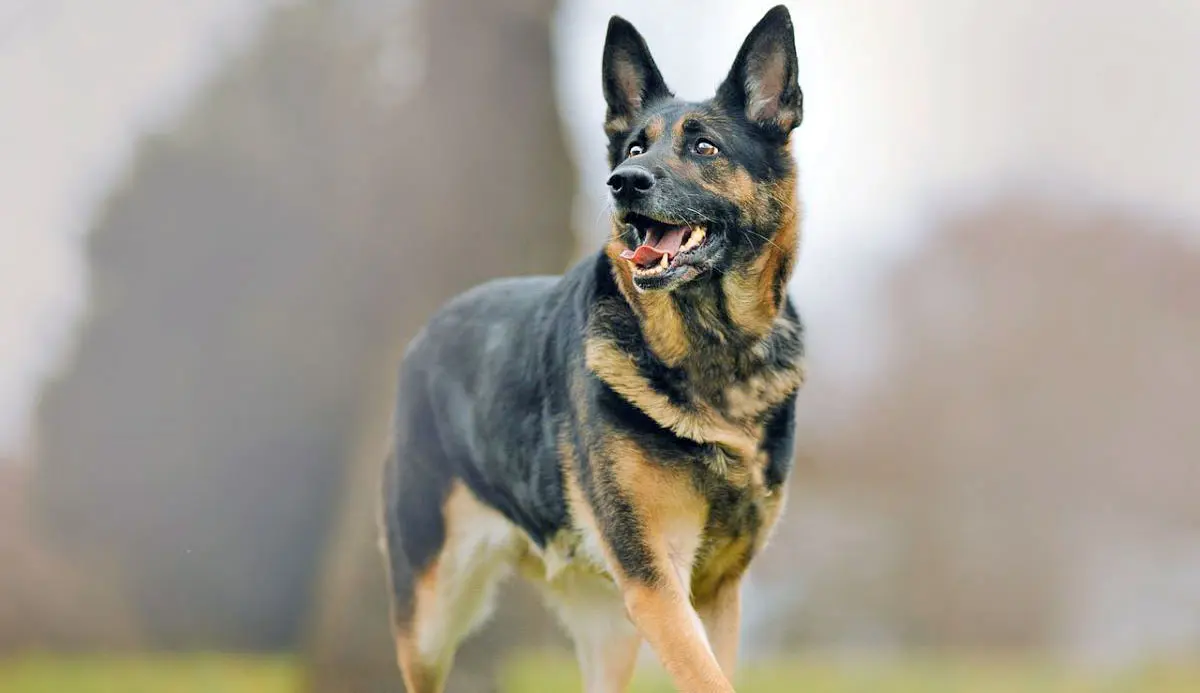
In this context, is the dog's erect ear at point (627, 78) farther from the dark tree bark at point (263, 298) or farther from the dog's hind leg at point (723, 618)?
the dark tree bark at point (263, 298)

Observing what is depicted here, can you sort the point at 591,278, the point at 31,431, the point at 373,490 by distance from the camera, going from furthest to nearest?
1. the point at 31,431
2. the point at 373,490
3. the point at 591,278

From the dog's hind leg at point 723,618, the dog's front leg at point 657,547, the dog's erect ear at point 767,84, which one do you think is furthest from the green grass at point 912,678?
the dog's erect ear at point 767,84

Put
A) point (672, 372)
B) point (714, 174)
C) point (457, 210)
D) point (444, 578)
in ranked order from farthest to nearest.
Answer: point (457, 210)
point (444, 578)
point (672, 372)
point (714, 174)

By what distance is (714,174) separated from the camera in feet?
8.51

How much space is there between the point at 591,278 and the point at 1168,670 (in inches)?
176

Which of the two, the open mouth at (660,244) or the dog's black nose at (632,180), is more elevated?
the dog's black nose at (632,180)

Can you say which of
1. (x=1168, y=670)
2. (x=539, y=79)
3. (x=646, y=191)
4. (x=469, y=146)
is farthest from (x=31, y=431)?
(x=1168, y=670)

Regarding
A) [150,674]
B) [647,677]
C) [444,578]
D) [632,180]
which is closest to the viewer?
[632,180]

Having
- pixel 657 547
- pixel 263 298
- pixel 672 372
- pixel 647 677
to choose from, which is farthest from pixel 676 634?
pixel 263 298

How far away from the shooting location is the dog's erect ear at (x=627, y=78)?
2.88 m

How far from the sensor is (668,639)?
2.53 metres

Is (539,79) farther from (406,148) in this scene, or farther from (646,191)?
(646,191)

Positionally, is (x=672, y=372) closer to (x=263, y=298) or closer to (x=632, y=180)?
(x=632, y=180)

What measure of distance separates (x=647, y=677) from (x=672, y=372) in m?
3.00
